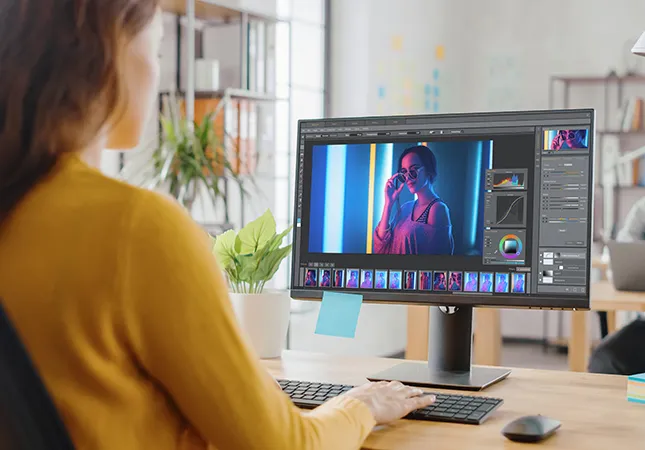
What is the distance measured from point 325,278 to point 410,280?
0.55ft

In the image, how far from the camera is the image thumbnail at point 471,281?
1653 millimetres

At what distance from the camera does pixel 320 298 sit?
175cm

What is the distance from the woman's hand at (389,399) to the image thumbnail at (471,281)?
30 centimetres

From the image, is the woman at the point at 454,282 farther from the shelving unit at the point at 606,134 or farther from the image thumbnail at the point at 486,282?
the shelving unit at the point at 606,134

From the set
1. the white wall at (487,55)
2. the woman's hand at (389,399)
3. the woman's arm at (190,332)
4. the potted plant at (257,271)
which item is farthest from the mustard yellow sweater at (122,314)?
the white wall at (487,55)

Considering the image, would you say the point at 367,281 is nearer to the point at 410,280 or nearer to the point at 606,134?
the point at 410,280

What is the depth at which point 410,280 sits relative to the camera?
1700mm

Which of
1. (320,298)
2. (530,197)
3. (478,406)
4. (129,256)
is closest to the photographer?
(129,256)

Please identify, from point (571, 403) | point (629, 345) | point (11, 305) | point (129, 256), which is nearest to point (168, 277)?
point (129, 256)

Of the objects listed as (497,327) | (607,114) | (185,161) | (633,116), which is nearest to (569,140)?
(497,327)

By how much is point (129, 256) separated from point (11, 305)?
136 millimetres

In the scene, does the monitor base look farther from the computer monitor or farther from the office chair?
the office chair

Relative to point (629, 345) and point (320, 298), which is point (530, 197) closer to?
point (320, 298)

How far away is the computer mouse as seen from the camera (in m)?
1.23
